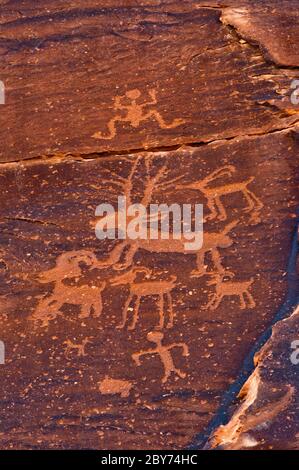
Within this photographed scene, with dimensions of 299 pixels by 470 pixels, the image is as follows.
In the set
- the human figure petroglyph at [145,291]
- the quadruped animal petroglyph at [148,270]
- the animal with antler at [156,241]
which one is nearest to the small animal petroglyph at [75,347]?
the quadruped animal petroglyph at [148,270]

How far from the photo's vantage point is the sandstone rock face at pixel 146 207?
1.68 metres

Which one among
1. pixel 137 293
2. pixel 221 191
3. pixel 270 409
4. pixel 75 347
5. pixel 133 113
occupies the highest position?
pixel 133 113

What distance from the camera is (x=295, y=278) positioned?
167 centimetres

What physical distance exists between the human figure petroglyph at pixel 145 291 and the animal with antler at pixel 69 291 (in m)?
0.07

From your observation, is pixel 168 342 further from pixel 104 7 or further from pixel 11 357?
pixel 104 7

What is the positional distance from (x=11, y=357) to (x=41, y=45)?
0.92 meters

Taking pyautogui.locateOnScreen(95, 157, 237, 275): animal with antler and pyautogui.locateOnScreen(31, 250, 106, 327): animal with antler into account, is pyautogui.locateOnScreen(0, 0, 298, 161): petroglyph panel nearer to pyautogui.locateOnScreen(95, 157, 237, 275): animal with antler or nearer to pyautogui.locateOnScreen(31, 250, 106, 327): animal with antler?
pyautogui.locateOnScreen(95, 157, 237, 275): animal with antler

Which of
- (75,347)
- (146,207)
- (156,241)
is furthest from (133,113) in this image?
(75,347)

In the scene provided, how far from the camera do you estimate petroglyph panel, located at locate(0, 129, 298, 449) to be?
1.68m

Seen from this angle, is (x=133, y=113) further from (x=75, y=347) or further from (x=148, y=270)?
(x=75, y=347)

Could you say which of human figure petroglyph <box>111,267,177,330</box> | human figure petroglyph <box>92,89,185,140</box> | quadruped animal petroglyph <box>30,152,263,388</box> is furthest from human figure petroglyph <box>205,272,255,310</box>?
human figure petroglyph <box>92,89,185,140</box>

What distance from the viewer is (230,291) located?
1.68 metres

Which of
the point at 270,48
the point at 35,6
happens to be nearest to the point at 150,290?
the point at 270,48

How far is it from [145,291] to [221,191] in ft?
1.19
